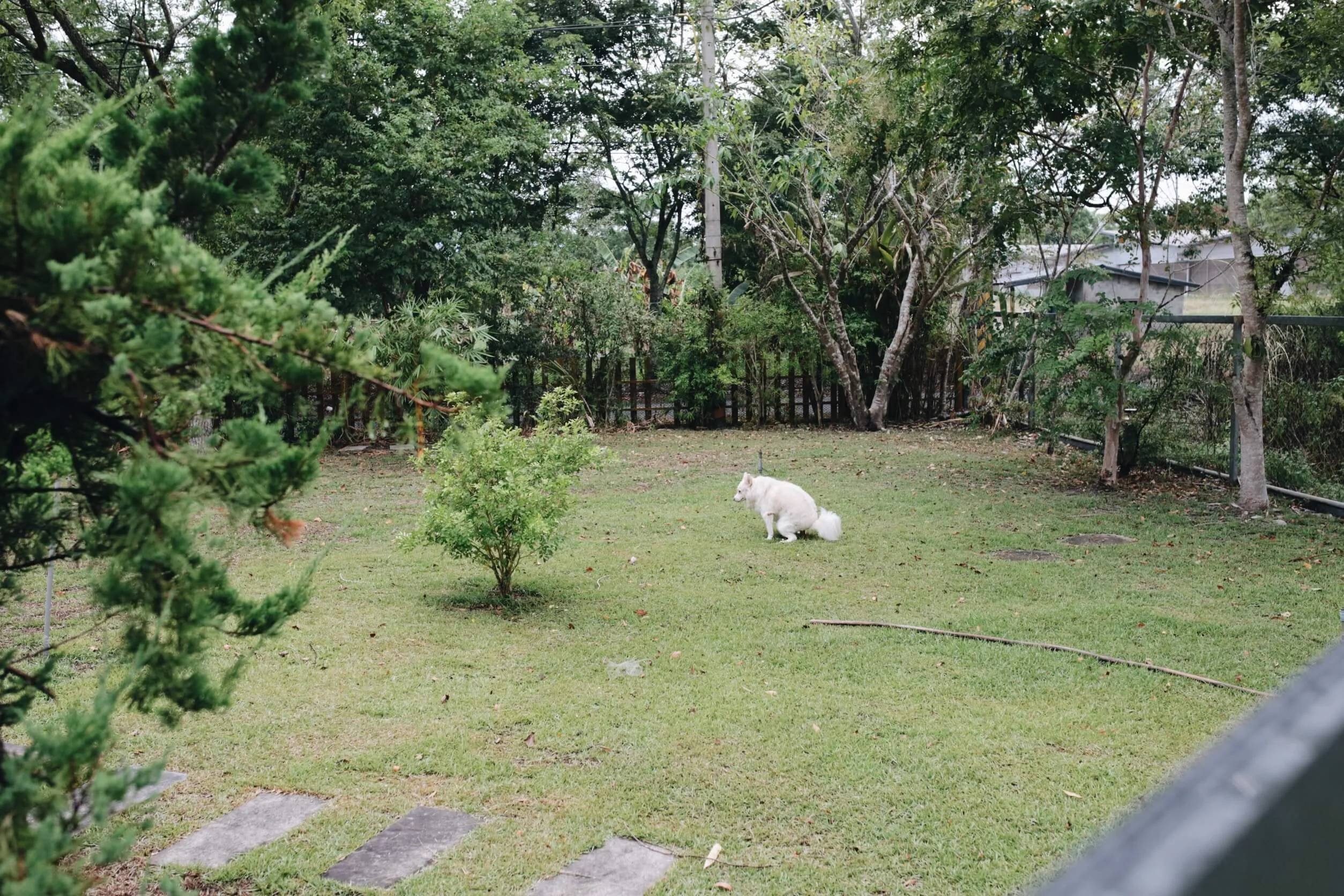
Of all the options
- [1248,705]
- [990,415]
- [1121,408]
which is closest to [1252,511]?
[1121,408]

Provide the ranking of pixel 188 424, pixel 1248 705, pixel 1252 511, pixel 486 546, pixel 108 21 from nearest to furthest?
pixel 188 424, pixel 1248 705, pixel 486 546, pixel 1252 511, pixel 108 21

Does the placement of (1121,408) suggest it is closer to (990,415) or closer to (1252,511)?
(1252,511)

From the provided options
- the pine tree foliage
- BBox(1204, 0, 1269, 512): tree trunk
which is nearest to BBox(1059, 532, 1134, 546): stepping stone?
BBox(1204, 0, 1269, 512): tree trunk

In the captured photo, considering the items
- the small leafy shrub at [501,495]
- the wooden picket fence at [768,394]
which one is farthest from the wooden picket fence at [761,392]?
the small leafy shrub at [501,495]

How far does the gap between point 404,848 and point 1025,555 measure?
6.38m

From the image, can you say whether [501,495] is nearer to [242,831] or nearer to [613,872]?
[242,831]

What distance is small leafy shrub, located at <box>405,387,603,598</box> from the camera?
6918mm

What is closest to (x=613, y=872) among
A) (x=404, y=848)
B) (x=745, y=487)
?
(x=404, y=848)

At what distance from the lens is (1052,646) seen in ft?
20.5

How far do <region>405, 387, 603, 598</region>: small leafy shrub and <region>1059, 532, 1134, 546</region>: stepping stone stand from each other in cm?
468

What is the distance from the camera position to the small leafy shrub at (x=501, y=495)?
22.7ft

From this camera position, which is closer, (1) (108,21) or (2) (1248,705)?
(2) (1248,705)

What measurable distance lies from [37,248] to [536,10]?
24.5 meters

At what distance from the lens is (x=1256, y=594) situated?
24.0 ft
